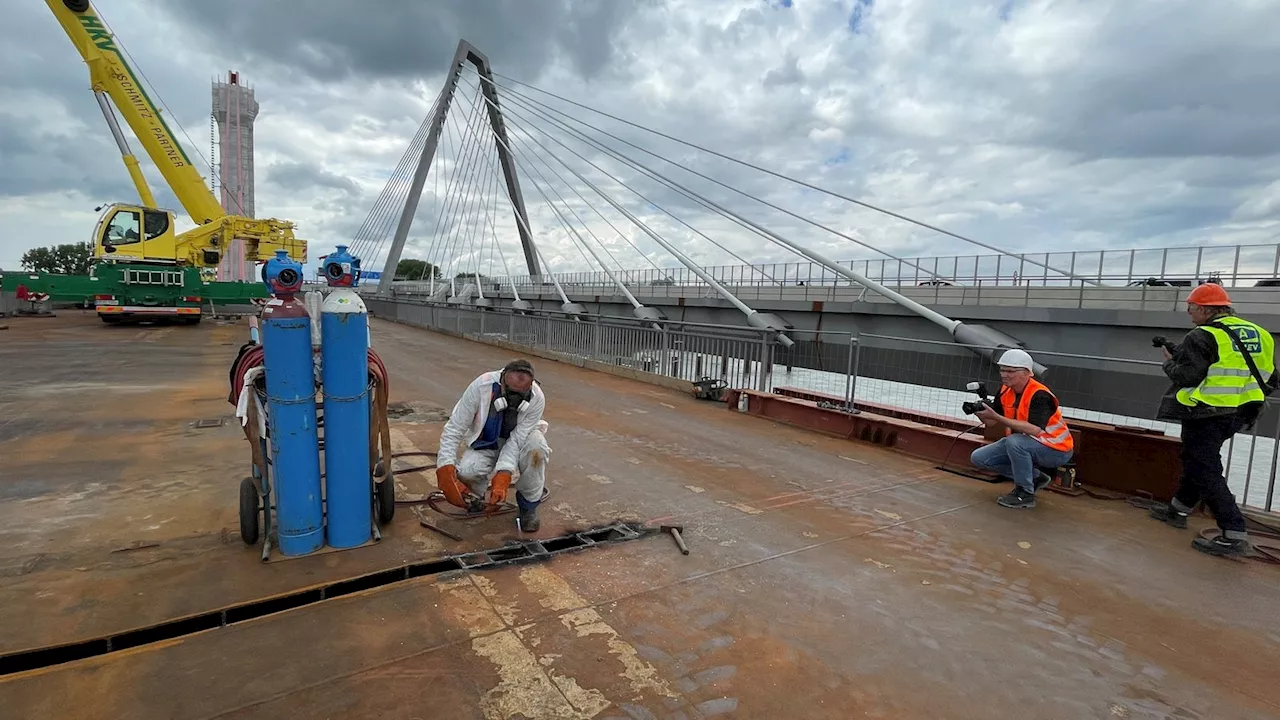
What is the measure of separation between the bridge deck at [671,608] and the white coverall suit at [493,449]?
0.35 meters

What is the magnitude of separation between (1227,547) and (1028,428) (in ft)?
4.46

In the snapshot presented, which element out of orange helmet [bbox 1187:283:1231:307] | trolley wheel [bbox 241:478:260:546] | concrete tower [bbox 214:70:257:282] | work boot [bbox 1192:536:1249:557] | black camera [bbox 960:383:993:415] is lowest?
work boot [bbox 1192:536:1249:557]

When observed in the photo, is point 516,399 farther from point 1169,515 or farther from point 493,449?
point 1169,515

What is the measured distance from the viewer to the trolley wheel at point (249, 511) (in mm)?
3537

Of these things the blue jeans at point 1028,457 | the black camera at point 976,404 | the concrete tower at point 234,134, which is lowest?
the blue jeans at point 1028,457

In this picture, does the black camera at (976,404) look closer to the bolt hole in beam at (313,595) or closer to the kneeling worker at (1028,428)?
the kneeling worker at (1028,428)

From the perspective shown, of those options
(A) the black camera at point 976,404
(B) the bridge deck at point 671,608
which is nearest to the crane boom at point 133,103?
(B) the bridge deck at point 671,608

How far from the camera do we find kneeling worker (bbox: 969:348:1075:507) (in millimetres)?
4879

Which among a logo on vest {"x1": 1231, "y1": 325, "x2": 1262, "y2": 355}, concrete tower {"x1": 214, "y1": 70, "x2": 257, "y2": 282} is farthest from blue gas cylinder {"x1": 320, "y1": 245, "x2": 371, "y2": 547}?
concrete tower {"x1": 214, "y1": 70, "x2": 257, "y2": 282}

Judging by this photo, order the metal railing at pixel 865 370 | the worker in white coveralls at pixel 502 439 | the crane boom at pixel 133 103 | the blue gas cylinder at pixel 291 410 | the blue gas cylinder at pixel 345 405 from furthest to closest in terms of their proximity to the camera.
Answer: the crane boom at pixel 133 103 < the metal railing at pixel 865 370 < the worker in white coveralls at pixel 502 439 < the blue gas cylinder at pixel 345 405 < the blue gas cylinder at pixel 291 410

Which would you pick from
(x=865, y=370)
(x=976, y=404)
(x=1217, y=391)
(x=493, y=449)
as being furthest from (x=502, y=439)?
(x=865, y=370)

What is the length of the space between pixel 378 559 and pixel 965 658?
3.14 metres

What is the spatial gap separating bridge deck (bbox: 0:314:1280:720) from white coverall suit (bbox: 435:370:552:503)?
35cm

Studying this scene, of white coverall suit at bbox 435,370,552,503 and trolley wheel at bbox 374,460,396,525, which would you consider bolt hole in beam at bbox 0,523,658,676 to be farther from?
trolley wheel at bbox 374,460,396,525
